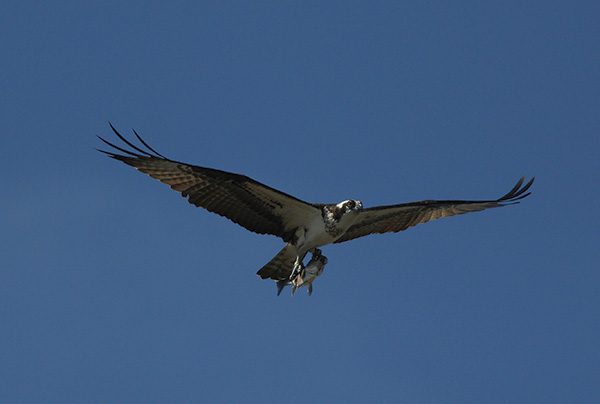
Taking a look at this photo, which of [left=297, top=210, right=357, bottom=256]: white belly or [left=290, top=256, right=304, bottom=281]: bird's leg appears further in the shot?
[left=297, top=210, right=357, bottom=256]: white belly

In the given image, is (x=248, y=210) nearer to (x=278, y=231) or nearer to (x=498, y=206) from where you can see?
(x=278, y=231)

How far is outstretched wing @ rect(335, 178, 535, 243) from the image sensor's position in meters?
23.8

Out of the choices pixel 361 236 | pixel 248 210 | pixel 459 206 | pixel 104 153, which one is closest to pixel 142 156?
pixel 104 153

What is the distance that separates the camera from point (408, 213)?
24250mm

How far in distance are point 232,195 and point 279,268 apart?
1.48 meters

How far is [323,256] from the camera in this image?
73.2 feet

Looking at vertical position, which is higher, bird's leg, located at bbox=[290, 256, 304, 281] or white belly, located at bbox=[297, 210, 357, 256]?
white belly, located at bbox=[297, 210, 357, 256]

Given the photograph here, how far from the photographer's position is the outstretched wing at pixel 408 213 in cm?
2375

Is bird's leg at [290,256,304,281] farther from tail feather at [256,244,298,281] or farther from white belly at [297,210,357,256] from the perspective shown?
white belly at [297,210,357,256]

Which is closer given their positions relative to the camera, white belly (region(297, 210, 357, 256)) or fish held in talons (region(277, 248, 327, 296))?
fish held in talons (region(277, 248, 327, 296))

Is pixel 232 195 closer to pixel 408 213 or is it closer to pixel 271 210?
pixel 271 210

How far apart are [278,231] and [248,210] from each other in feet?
2.26

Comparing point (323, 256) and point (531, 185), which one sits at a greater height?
point (531, 185)

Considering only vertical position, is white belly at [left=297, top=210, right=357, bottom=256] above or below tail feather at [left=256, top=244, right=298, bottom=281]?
above
